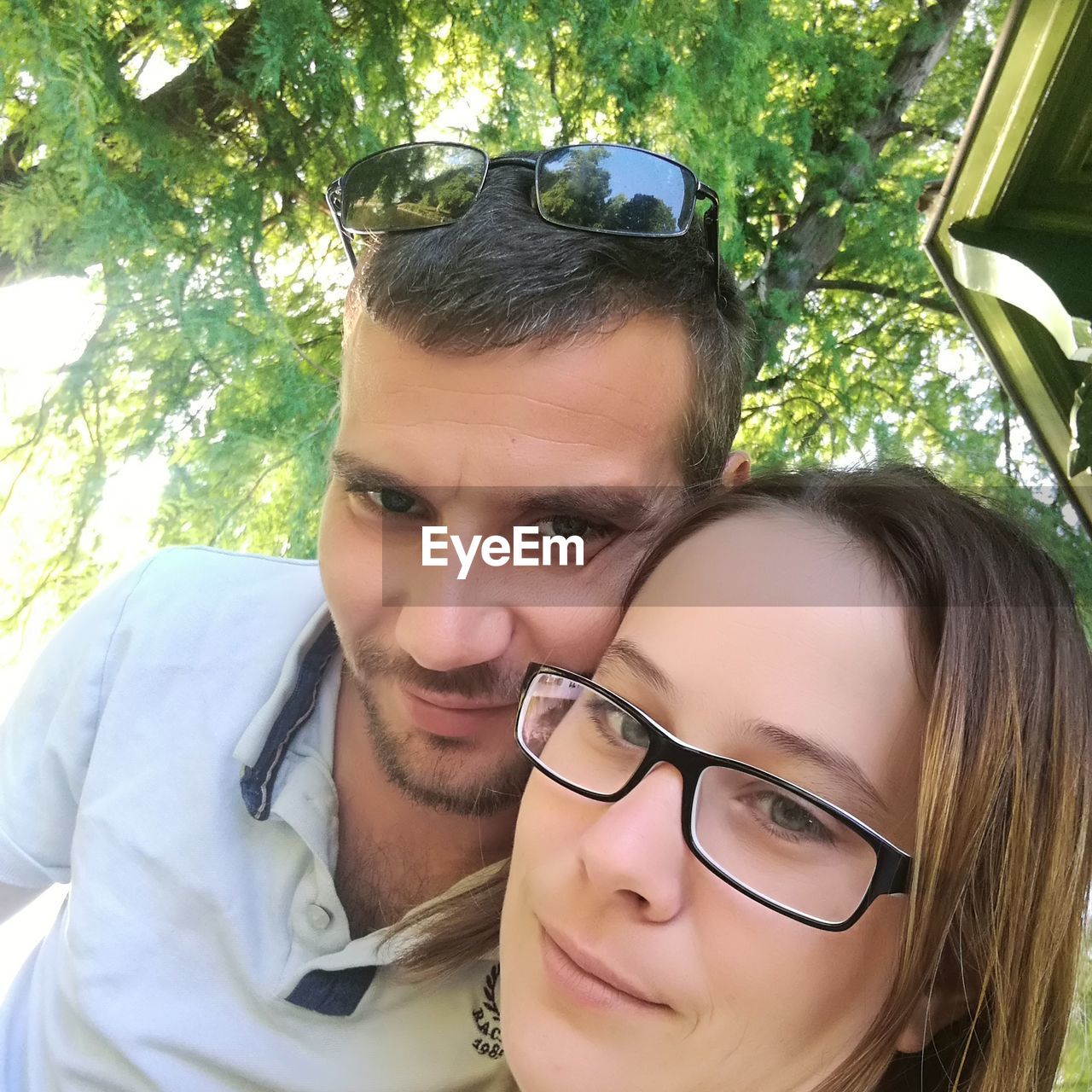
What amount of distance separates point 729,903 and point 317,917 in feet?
1.63

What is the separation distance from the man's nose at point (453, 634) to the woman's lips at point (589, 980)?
283 mm

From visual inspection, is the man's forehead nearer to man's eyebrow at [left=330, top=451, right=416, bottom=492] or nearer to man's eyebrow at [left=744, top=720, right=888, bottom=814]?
man's eyebrow at [left=330, top=451, right=416, bottom=492]

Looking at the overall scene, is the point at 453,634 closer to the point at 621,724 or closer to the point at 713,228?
the point at 621,724

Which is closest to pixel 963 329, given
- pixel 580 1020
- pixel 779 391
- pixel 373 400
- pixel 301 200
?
pixel 779 391

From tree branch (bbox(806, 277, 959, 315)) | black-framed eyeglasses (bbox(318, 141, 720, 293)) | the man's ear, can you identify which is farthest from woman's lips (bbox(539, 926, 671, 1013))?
tree branch (bbox(806, 277, 959, 315))

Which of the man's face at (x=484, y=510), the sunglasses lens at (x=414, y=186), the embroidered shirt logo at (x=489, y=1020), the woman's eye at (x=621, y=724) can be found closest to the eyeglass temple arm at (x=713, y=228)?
the man's face at (x=484, y=510)

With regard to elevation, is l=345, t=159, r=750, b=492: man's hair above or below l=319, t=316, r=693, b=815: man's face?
above

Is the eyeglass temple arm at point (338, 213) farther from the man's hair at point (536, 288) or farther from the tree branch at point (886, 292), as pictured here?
the tree branch at point (886, 292)

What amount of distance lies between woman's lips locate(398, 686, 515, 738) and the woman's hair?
39 cm

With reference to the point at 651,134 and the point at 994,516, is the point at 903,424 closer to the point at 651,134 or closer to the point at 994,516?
the point at 651,134

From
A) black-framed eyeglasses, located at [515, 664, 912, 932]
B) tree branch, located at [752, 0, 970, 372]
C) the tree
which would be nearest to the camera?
black-framed eyeglasses, located at [515, 664, 912, 932]

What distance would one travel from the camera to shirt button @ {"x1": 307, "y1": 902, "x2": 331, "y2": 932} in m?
0.80

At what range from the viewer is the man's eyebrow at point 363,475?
0.76 m

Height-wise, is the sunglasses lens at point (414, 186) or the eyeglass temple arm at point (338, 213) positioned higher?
the sunglasses lens at point (414, 186)
